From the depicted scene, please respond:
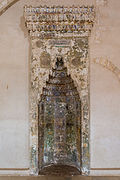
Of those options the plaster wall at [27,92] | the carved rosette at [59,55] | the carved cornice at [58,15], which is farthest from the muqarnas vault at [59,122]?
the carved cornice at [58,15]

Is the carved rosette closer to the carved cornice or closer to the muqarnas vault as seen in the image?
the carved cornice

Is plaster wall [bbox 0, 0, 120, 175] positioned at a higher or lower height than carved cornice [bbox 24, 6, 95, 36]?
lower

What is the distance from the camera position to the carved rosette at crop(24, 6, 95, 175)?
13.3 ft

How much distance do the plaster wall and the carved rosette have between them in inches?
4.3

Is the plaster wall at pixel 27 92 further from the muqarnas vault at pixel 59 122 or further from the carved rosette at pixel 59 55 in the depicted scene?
the muqarnas vault at pixel 59 122

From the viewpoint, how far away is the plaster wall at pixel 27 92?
161 inches

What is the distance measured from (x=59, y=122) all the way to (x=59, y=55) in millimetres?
1275

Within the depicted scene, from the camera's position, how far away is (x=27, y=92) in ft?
13.6

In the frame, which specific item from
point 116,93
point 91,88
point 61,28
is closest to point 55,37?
point 61,28

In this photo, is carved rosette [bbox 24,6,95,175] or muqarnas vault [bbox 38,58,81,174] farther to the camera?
muqarnas vault [bbox 38,58,81,174]

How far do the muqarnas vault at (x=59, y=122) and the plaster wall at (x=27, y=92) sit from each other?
34 centimetres

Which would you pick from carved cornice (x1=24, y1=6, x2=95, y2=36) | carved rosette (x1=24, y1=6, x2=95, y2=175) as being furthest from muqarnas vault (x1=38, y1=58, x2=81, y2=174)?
carved cornice (x1=24, y1=6, x2=95, y2=36)

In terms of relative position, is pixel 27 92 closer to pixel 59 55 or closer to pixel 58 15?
pixel 59 55

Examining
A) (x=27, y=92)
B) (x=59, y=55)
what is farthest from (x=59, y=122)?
(x=59, y=55)
